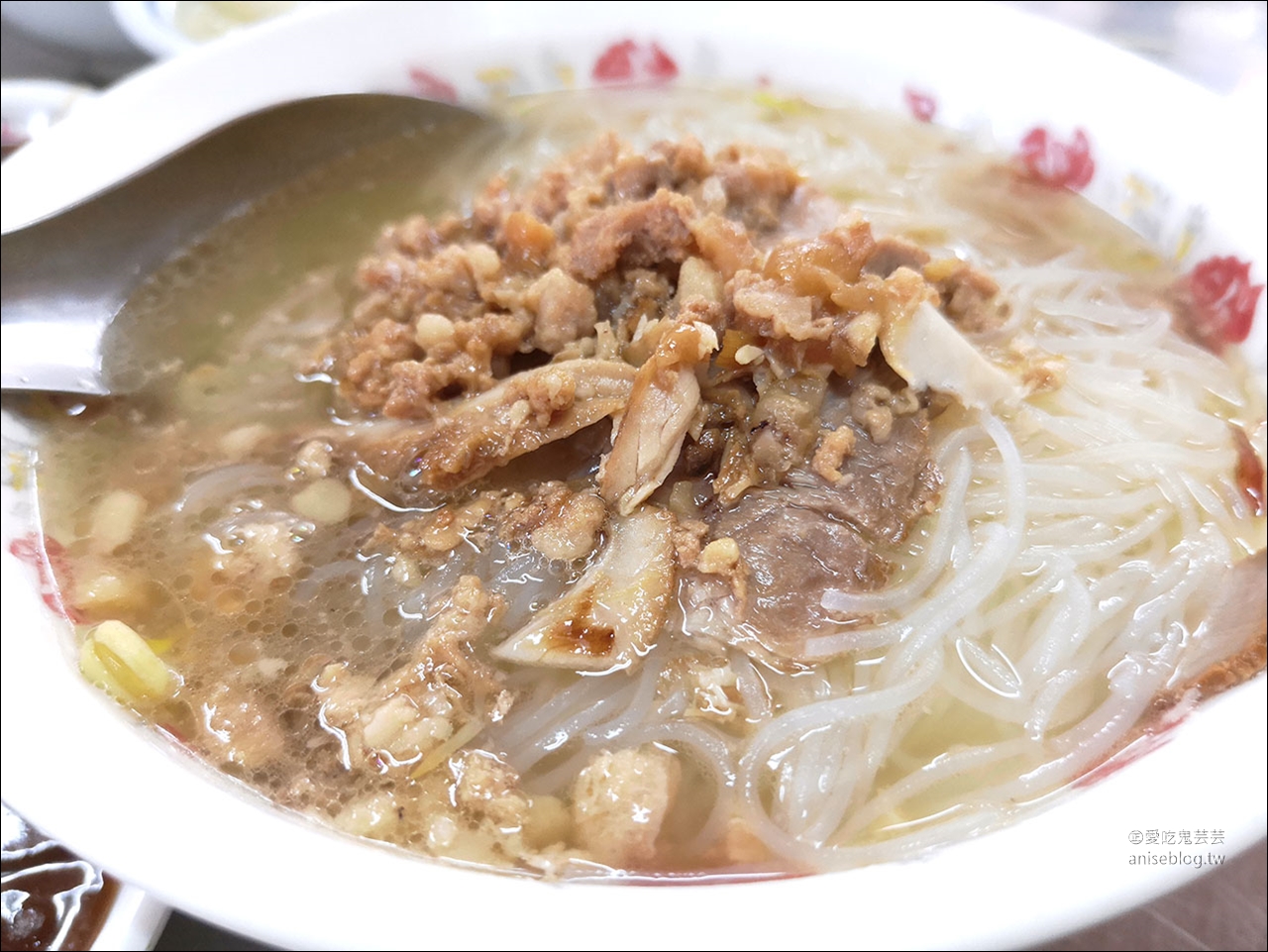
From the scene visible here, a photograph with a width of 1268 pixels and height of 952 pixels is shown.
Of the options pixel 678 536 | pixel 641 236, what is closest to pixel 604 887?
pixel 678 536

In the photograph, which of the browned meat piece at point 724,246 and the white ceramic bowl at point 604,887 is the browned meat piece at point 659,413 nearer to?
the browned meat piece at point 724,246

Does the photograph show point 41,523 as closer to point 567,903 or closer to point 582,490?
point 582,490

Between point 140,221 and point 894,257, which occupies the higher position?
point 894,257

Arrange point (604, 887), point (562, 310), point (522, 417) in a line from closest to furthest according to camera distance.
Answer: point (604, 887) < point (522, 417) < point (562, 310)

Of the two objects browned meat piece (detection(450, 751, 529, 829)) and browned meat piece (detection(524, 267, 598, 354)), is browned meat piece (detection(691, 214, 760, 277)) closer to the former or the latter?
browned meat piece (detection(524, 267, 598, 354))

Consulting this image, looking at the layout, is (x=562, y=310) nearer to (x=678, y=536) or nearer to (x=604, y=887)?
(x=678, y=536)

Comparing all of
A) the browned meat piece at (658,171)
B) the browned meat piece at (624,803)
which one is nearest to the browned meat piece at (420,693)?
the browned meat piece at (624,803)

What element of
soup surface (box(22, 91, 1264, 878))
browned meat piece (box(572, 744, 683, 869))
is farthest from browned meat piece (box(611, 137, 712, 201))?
browned meat piece (box(572, 744, 683, 869))

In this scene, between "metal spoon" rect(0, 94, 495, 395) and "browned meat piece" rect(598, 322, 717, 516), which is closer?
"browned meat piece" rect(598, 322, 717, 516)
